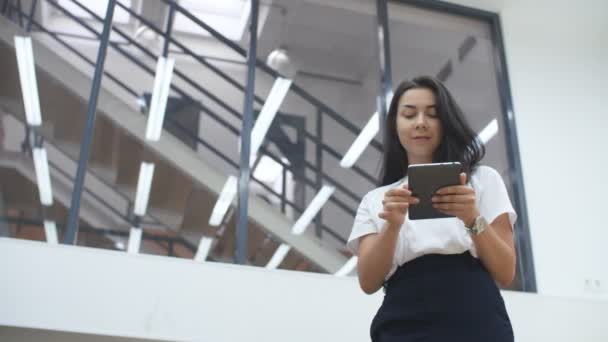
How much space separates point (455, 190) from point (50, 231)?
11.6 feet

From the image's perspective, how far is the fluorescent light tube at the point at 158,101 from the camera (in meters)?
4.46

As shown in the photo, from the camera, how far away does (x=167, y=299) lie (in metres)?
2.89

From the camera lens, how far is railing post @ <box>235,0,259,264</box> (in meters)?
3.52

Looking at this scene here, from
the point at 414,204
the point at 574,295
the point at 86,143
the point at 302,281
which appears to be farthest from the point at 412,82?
the point at 574,295

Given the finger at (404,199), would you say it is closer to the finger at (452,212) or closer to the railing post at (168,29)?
the finger at (452,212)

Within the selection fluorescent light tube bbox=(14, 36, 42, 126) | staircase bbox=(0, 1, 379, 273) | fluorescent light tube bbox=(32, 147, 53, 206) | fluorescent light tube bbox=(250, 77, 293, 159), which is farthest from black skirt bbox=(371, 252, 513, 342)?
fluorescent light tube bbox=(14, 36, 42, 126)

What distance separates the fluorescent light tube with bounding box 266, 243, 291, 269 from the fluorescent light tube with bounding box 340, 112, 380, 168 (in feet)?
2.57

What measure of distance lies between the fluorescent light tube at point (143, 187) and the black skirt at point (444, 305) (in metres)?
3.83

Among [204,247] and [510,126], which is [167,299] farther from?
[510,126]

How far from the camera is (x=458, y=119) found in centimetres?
131

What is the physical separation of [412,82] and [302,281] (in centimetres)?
187

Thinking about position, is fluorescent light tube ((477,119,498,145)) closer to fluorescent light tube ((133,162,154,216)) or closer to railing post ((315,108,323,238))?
railing post ((315,108,323,238))

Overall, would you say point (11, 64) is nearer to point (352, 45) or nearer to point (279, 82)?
point (279, 82)

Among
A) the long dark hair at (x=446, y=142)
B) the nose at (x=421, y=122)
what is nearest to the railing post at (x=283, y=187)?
the long dark hair at (x=446, y=142)
